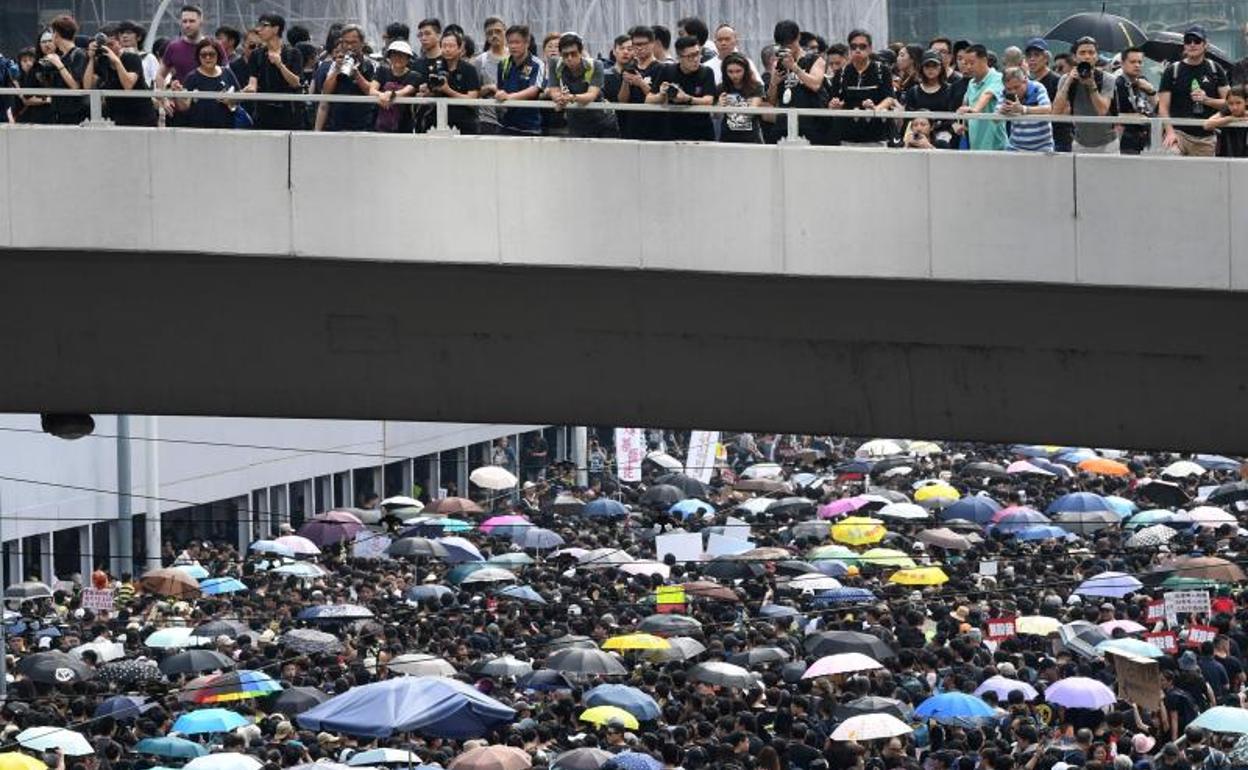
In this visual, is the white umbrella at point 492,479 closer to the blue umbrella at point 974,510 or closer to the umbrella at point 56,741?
the blue umbrella at point 974,510

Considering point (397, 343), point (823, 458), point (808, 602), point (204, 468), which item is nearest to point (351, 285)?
point (397, 343)

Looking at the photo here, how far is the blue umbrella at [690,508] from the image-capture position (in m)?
30.2

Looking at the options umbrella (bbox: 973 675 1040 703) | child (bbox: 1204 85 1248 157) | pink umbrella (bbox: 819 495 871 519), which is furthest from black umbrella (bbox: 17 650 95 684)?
pink umbrella (bbox: 819 495 871 519)

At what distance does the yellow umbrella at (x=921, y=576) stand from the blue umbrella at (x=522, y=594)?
3627 mm

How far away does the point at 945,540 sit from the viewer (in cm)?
2655

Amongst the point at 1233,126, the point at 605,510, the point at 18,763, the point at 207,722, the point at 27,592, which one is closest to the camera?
the point at 1233,126

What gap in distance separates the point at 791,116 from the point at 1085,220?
5.31ft

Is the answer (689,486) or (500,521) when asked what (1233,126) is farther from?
(689,486)

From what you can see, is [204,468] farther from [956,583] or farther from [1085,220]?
[1085,220]

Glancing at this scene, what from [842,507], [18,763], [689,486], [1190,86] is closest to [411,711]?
[18,763]

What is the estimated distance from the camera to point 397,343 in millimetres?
14062

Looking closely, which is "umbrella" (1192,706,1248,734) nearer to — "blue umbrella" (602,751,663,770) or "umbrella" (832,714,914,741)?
"umbrella" (832,714,914,741)

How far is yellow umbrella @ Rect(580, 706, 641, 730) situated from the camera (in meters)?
18.0

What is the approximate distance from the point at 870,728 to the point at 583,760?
2100 millimetres
